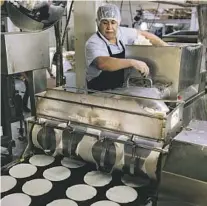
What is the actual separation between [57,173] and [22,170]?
0.56 feet

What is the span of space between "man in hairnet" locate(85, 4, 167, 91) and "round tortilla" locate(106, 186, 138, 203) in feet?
2.14

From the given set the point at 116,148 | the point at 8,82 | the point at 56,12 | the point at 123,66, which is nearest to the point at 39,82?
the point at 8,82

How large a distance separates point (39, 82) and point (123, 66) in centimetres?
78

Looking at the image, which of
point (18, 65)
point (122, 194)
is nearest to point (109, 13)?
point (18, 65)

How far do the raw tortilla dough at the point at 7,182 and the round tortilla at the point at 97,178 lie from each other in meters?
0.31

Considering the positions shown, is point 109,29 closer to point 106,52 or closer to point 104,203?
point 106,52

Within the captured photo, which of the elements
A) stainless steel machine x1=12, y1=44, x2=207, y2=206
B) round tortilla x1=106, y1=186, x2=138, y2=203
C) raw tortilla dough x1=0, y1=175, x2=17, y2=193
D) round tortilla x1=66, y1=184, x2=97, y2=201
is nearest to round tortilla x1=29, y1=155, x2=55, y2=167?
stainless steel machine x1=12, y1=44, x2=207, y2=206

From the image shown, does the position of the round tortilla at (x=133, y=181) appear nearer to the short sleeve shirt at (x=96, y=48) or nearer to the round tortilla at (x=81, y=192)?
the round tortilla at (x=81, y=192)

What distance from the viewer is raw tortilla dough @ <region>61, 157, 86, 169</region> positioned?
138 cm

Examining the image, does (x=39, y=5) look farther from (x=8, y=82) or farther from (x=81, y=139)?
(x=81, y=139)

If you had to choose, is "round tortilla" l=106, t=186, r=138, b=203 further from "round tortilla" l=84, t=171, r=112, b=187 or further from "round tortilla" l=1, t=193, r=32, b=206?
"round tortilla" l=1, t=193, r=32, b=206

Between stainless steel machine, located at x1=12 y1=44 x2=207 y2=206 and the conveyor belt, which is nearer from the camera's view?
stainless steel machine, located at x1=12 y1=44 x2=207 y2=206

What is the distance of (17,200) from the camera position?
44.0 inches

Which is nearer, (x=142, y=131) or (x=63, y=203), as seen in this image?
(x=63, y=203)
